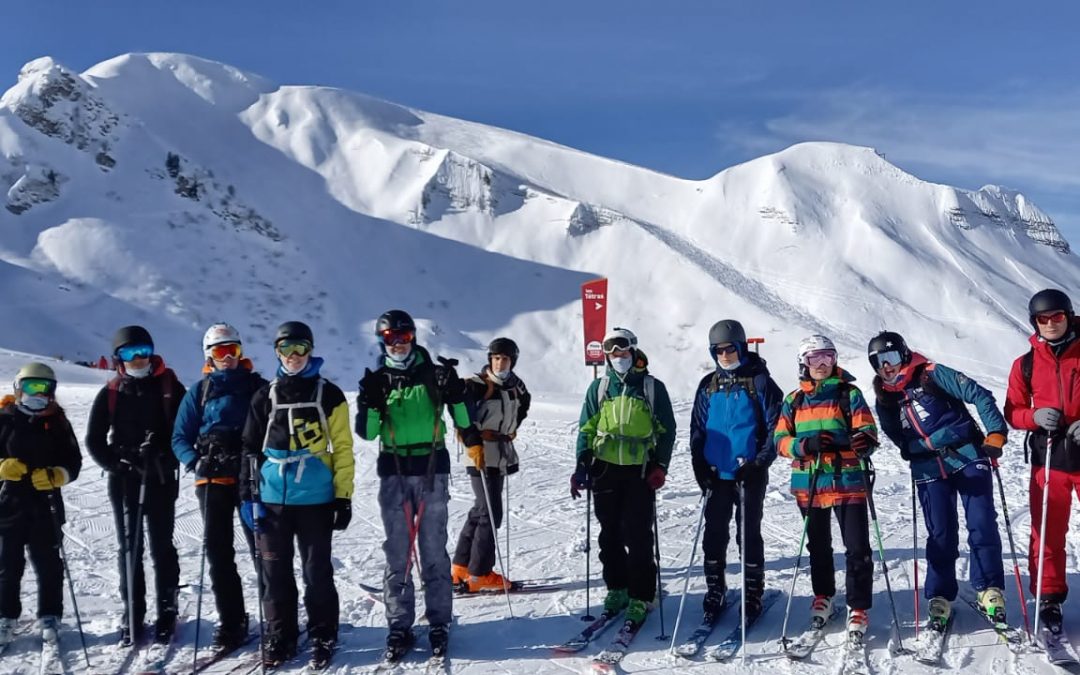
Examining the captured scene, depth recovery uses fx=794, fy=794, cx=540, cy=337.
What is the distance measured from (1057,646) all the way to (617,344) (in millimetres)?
3224

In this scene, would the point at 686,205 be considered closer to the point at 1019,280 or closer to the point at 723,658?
the point at 1019,280

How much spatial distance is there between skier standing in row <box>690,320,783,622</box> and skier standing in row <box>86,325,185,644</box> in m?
3.60

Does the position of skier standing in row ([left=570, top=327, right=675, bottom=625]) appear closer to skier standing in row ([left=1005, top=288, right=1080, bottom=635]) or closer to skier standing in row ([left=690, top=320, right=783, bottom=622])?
skier standing in row ([left=690, top=320, right=783, bottom=622])

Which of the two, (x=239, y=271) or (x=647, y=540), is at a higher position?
(x=239, y=271)

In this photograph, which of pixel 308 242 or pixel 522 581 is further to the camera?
pixel 308 242

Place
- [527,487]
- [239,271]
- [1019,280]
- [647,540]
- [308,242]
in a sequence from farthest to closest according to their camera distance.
Answer: [1019,280]
[308,242]
[239,271]
[527,487]
[647,540]

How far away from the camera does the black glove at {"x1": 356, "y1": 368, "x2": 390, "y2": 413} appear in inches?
199

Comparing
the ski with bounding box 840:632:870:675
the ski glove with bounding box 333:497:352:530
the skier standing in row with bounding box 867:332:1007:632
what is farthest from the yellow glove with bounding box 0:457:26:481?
the skier standing in row with bounding box 867:332:1007:632

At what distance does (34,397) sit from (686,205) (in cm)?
5303

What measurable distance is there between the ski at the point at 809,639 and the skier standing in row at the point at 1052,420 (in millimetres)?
1274

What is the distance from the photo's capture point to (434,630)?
17.0ft

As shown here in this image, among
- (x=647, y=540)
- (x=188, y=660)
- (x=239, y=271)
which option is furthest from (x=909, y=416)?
(x=239, y=271)

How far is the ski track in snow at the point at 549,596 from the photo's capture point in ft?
16.4

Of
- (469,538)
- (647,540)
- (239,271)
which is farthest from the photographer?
(239,271)
